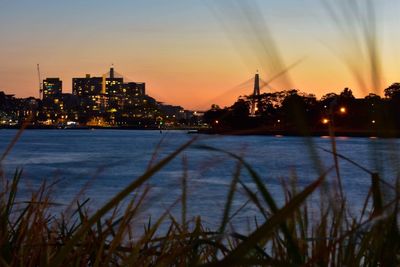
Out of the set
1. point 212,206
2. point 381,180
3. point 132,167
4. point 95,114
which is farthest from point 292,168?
point 95,114

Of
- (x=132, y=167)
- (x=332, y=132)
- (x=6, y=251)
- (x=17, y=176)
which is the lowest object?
(x=132, y=167)

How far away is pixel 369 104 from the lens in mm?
1093

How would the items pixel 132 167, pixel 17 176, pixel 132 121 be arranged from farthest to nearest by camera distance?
pixel 132 121 → pixel 132 167 → pixel 17 176

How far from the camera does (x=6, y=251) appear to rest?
5.00 feet

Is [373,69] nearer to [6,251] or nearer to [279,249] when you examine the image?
[279,249]

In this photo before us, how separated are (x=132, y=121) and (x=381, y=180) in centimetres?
13585

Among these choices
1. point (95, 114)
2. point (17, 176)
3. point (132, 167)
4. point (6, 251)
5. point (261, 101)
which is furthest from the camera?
point (95, 114)

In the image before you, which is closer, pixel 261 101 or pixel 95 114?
pixel 261 101

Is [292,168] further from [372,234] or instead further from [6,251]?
[6,251]

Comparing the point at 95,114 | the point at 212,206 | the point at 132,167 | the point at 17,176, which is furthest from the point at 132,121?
the point at 17,176

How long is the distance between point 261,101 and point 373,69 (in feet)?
1.18

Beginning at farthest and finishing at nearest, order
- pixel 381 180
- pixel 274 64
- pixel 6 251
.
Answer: pixel 6 251
pixel 381 180
pixel 274 64

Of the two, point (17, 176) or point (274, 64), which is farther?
point (17, 176)

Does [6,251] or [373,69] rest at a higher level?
[373,69]
